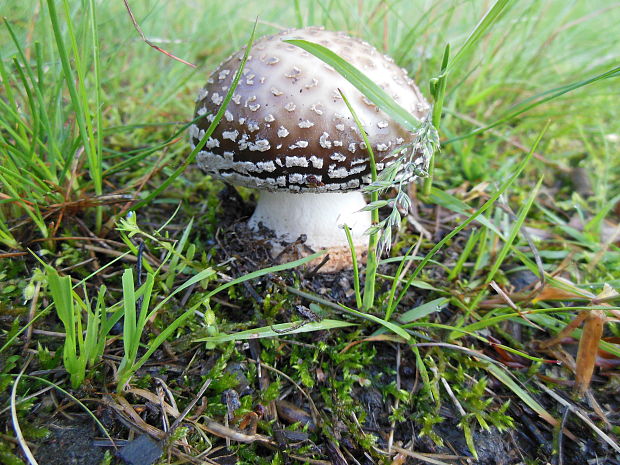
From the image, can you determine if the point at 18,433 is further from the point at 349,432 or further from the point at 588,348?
the point at 588,348

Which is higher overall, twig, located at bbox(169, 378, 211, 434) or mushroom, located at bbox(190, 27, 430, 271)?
mushroom, located at bbox(190, 27, 430, 271)

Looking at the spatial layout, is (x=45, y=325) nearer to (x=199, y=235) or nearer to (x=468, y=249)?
(x=199, y=235)

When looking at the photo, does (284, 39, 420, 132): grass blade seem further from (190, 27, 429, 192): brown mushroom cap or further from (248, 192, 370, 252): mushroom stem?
Result: (248, 192, 370, 252): mushroom stem

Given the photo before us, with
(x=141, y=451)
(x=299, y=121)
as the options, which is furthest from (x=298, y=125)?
(x=141, y=451)

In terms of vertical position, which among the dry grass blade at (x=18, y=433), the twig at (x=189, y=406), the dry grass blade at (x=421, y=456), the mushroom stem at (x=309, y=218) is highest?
the mushroom stem at (x=309, y=218)

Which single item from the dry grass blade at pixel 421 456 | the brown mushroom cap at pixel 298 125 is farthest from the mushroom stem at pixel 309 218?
the dry grass blade at pixel 421 456

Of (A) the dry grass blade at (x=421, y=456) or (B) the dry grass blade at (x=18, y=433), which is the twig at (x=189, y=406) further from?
(A) the dry grass blade at (x=421, y=456)

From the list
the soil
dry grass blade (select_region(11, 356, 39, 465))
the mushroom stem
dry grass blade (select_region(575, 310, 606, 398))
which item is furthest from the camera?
the mushroom stem

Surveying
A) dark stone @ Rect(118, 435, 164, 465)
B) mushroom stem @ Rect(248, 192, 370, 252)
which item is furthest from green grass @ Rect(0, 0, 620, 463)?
mushroom stem @ Rect(248, 192, 370, 252)
